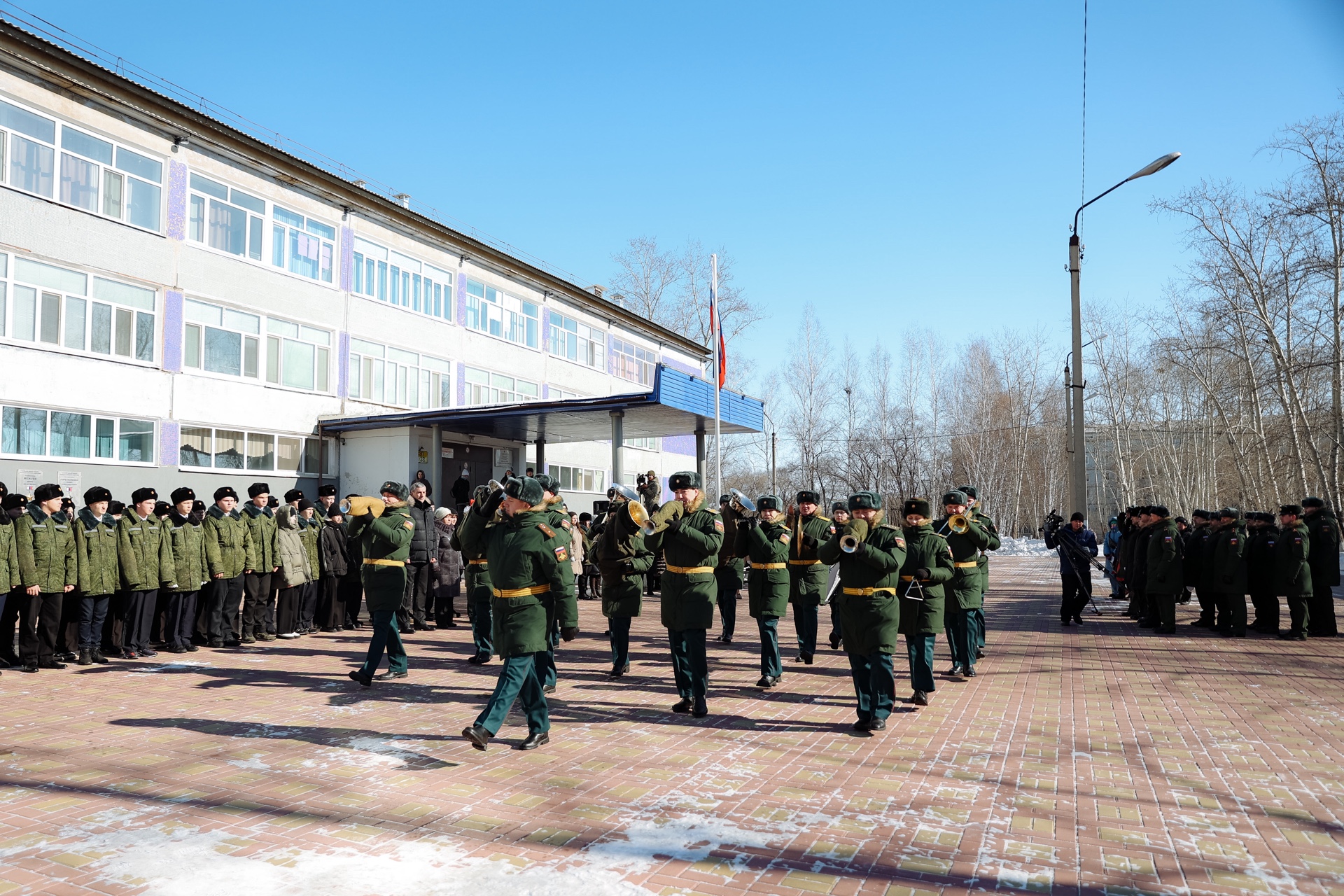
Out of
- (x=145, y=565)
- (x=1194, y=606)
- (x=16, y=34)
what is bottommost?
(x=1194, y=606)

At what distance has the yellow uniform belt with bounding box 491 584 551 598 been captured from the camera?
652 cm

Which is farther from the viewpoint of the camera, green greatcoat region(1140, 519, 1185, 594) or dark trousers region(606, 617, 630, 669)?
green greatcoat region(1140, 519, 1185, 594)

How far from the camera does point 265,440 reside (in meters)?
23.1

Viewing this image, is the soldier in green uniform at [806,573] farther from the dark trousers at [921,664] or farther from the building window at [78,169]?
the building window at [78,169]

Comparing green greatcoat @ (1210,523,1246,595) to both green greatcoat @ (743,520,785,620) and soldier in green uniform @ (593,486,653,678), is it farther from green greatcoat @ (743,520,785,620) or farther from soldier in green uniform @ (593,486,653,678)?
soldier in green uniform @ (593,486,653,678)

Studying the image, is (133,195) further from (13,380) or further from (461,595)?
(461,595)

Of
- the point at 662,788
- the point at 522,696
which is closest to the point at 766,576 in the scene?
the point at 522,696

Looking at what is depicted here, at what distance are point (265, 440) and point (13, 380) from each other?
6.10 metres

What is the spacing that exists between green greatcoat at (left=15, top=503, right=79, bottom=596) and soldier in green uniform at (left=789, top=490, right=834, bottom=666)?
25.8 feet

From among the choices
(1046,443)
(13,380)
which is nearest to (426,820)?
(13,380)

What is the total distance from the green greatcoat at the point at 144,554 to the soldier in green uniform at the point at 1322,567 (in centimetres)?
1541

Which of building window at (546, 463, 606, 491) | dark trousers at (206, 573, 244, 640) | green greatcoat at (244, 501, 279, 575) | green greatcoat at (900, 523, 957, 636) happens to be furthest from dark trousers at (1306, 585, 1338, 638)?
building window at (546, 463, 606, 491)

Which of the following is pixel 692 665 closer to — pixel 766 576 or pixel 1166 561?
pixel 766 576

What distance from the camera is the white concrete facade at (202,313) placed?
59.3 feet
